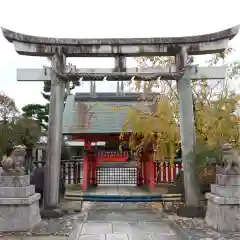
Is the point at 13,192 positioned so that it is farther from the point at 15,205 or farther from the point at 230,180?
the point at 230,180

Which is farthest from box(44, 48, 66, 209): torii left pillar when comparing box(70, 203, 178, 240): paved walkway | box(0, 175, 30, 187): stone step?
box(0, 175, 30, 187): stone step

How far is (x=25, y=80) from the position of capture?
977 centimetres

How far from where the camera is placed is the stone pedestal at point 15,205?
24.3 feet

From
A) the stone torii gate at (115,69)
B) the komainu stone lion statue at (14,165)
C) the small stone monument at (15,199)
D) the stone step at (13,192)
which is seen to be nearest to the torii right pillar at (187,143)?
the stone torii gate at (115,69)

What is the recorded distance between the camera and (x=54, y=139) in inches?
371

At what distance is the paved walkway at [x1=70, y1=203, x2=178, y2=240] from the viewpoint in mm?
7043

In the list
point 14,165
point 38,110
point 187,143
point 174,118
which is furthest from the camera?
point 38,110

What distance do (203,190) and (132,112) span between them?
528cm

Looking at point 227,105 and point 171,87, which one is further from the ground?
point 171,87

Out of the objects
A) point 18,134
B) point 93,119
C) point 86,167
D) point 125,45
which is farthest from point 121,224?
point 18,134

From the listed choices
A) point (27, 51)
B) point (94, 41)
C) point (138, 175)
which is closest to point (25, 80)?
point (27, 51)

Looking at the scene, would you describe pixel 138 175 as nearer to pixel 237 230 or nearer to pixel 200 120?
pixel 200 120

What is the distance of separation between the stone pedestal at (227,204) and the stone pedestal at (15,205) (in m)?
4.16

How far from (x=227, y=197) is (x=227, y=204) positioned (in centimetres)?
15
